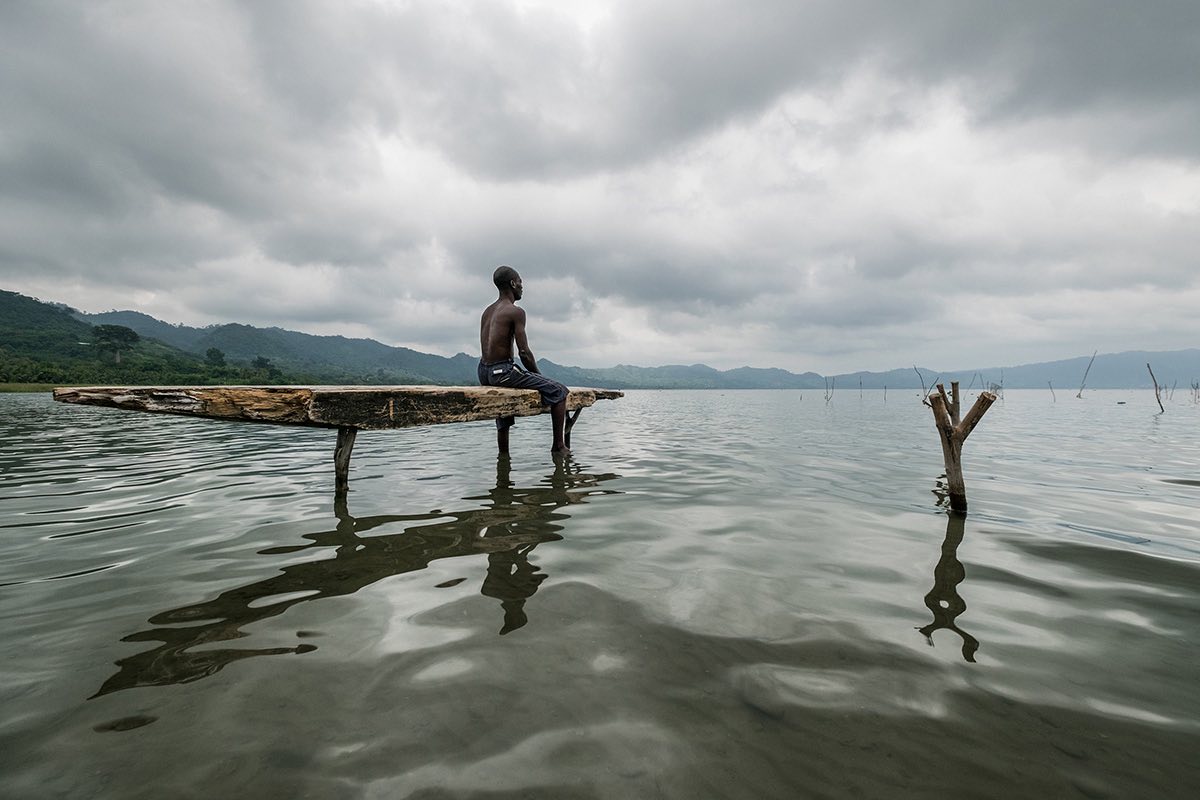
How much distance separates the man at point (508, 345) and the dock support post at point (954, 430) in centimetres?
516

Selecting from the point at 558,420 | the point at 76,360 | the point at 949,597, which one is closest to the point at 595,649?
the point at 949,597

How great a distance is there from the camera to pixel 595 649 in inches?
90.5

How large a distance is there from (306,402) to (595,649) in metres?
3.72

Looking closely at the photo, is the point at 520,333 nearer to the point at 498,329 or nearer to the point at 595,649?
the point at 498,329

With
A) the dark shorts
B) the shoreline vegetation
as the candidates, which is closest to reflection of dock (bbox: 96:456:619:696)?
the dark shorts

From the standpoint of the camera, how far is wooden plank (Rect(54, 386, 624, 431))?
391 centimetres

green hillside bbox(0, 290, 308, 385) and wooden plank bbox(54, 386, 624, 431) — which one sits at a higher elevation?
green hillside bbox(0, 290, 308, 385)

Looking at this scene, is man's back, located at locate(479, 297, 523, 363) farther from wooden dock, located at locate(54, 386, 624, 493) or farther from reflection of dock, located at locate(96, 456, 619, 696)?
reflection of dock, located at locate(96, 456, 619, 696)

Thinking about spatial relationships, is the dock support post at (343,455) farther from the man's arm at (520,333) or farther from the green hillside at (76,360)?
the green hillside at (76,360)

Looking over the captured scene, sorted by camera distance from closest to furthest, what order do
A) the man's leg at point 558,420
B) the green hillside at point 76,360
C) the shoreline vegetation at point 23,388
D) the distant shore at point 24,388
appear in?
the man's leg at point 558,420 → the shoreline vegetation at point 23,388 → the distant shore at point 24,388 → the green hillside at point 76,360

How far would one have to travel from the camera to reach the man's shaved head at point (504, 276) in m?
7.48

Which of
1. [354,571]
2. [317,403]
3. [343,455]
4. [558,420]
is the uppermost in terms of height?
[317,403]

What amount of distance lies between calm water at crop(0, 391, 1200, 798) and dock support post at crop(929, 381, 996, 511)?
1.15 feet

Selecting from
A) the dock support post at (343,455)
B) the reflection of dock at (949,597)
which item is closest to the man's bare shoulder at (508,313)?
the dock support post at (343,455)
